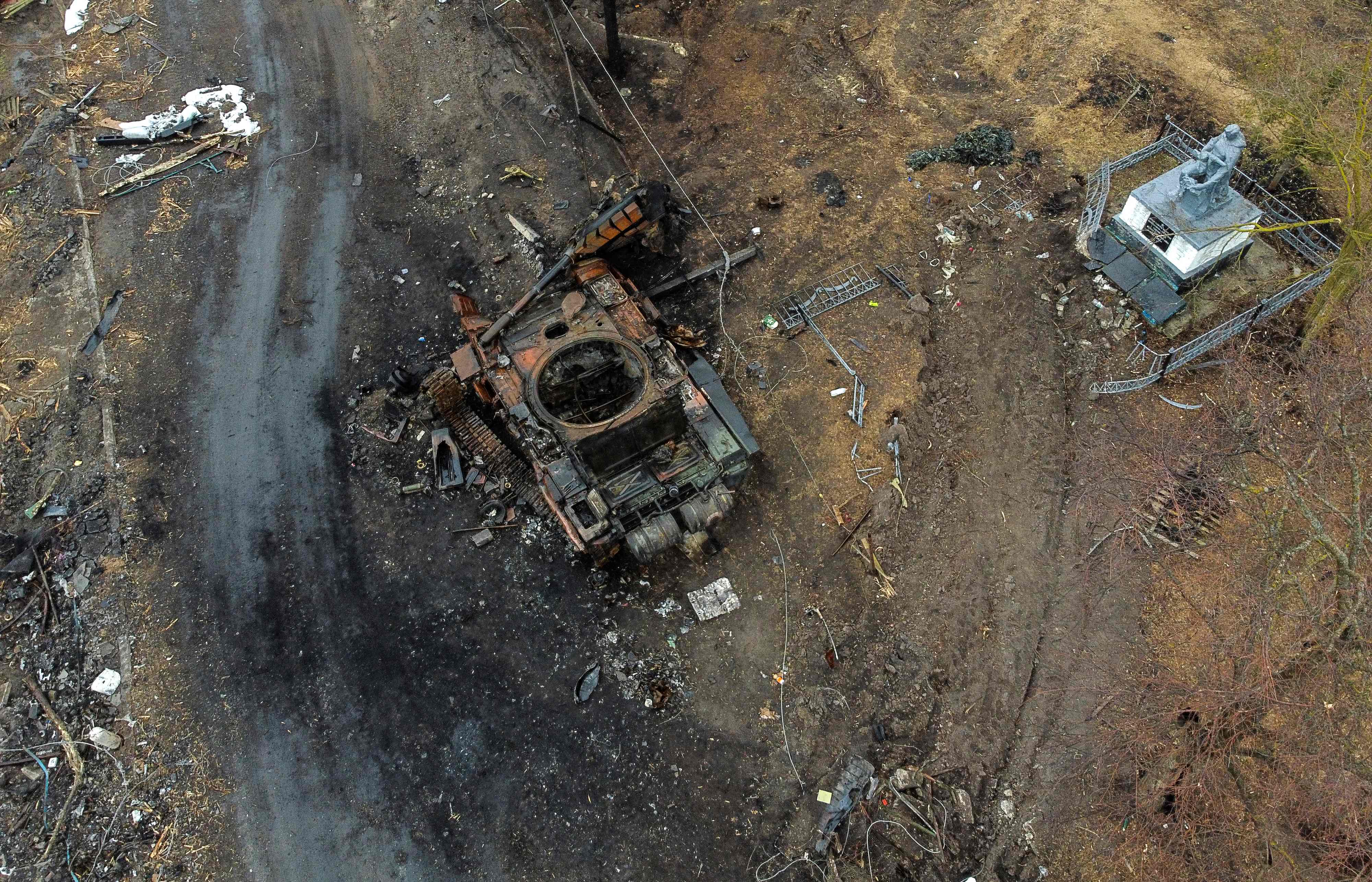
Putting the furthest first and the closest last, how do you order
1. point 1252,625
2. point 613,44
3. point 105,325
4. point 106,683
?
point 613,44 < point 105,325 < point 1252,625 < point 106,683

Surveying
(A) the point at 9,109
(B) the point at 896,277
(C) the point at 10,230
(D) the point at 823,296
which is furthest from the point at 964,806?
(A) the point at 9,109

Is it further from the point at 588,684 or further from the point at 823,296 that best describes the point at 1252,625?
the point at 588,684

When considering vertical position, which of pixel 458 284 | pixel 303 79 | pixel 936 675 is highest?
pixel 303 79

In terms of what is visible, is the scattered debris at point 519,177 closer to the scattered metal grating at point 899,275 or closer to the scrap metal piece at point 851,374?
the scrap metal piece at point 851,374

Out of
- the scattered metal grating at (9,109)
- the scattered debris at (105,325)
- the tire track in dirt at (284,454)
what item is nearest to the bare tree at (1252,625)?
the tire track in dirt at (284,454)

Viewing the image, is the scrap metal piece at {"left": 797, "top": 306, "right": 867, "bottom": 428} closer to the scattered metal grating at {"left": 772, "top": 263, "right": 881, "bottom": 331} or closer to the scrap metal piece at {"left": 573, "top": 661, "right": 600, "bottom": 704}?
the scattered metal grating at {"left": 772, "top": 263, "right": 881, "bottom": 331}

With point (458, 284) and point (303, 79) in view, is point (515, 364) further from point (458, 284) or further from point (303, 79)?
point (303, 79)

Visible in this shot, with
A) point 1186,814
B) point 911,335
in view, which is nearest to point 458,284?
point 911,335
